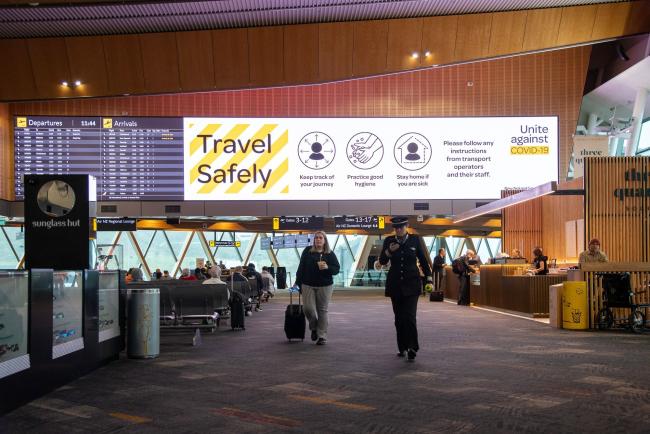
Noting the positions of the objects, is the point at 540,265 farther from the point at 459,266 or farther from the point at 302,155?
the point at 302,155

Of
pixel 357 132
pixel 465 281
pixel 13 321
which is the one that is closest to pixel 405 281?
pixel 13 321

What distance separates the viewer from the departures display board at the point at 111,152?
19.5 metres

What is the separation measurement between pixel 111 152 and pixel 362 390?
15939mm

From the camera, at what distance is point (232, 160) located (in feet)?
65.2

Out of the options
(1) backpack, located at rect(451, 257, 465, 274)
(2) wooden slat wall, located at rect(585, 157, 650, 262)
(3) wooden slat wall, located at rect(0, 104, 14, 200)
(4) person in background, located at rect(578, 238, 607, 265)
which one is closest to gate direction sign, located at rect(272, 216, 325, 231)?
(1) backpack, located at rect(451, 257, 465, 274)

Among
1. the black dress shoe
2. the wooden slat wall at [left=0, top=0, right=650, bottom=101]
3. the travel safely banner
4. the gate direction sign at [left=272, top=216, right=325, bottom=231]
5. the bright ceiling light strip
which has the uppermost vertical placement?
the wooden slat wall at [left=0, top=0, right=650, bottom=101]

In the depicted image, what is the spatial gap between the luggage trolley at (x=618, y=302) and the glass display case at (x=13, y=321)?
25.9ft

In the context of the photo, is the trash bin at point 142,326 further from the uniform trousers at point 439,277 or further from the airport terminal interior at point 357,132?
the uniform trousers at point 439,277

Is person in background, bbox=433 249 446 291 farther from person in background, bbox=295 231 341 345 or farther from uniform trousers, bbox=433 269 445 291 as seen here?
person in background, bbox=295 231 341 345

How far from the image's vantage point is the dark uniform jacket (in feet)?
23.5

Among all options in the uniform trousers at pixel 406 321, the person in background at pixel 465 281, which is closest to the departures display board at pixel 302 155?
the person in background at pixel 465 281

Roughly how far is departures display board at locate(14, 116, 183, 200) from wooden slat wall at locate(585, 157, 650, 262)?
11.7 metres

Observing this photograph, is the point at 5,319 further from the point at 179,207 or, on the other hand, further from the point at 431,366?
the point at 179,207

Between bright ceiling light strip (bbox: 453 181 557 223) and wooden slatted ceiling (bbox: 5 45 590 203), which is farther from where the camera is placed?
wooden slatted ceiling (bbox: 5 45 590 203)
